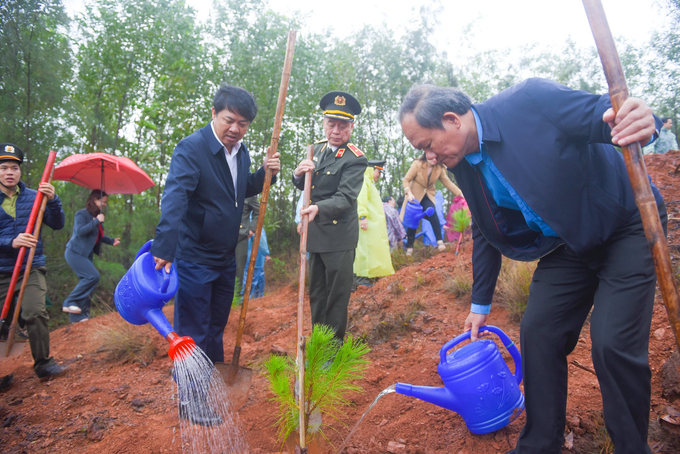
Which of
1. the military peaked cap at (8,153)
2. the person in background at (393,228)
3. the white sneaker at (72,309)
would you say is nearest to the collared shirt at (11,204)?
the military peaked cap at (8,153)

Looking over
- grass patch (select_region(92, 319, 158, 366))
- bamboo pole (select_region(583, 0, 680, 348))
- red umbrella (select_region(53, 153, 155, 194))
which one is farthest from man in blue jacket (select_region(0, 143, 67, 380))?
bamboo pole (select_region(583, 0, 680, 348))

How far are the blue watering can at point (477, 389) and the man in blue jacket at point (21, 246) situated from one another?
11.3ft

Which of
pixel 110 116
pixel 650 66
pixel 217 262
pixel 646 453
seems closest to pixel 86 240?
pixel 217 262

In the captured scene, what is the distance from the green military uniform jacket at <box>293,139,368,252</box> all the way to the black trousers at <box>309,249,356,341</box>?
0.26 feet

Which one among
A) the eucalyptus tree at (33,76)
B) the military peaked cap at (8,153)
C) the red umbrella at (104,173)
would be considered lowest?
the military peaked cap at (8,153)

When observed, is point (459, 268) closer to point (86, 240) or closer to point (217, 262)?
point (217, 262)

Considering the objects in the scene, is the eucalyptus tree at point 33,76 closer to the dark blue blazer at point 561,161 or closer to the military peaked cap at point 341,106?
the military peaked cap at point 341,106

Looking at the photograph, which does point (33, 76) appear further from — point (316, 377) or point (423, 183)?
point (316, 377)

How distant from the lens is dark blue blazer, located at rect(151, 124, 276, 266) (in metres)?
2.66

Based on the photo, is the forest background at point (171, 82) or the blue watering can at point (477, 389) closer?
the blue watering can at point (477, 389)

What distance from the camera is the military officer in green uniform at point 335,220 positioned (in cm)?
319

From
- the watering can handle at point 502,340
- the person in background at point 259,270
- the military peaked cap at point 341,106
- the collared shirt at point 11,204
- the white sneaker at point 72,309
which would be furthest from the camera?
the person in background at point 259,270

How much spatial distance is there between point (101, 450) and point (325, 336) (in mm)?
1639

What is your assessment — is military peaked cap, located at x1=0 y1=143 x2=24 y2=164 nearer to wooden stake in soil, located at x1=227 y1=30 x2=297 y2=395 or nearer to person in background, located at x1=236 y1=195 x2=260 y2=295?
wooden stake in soil, located at x1=227 y1=30 x2=297 y2=395
